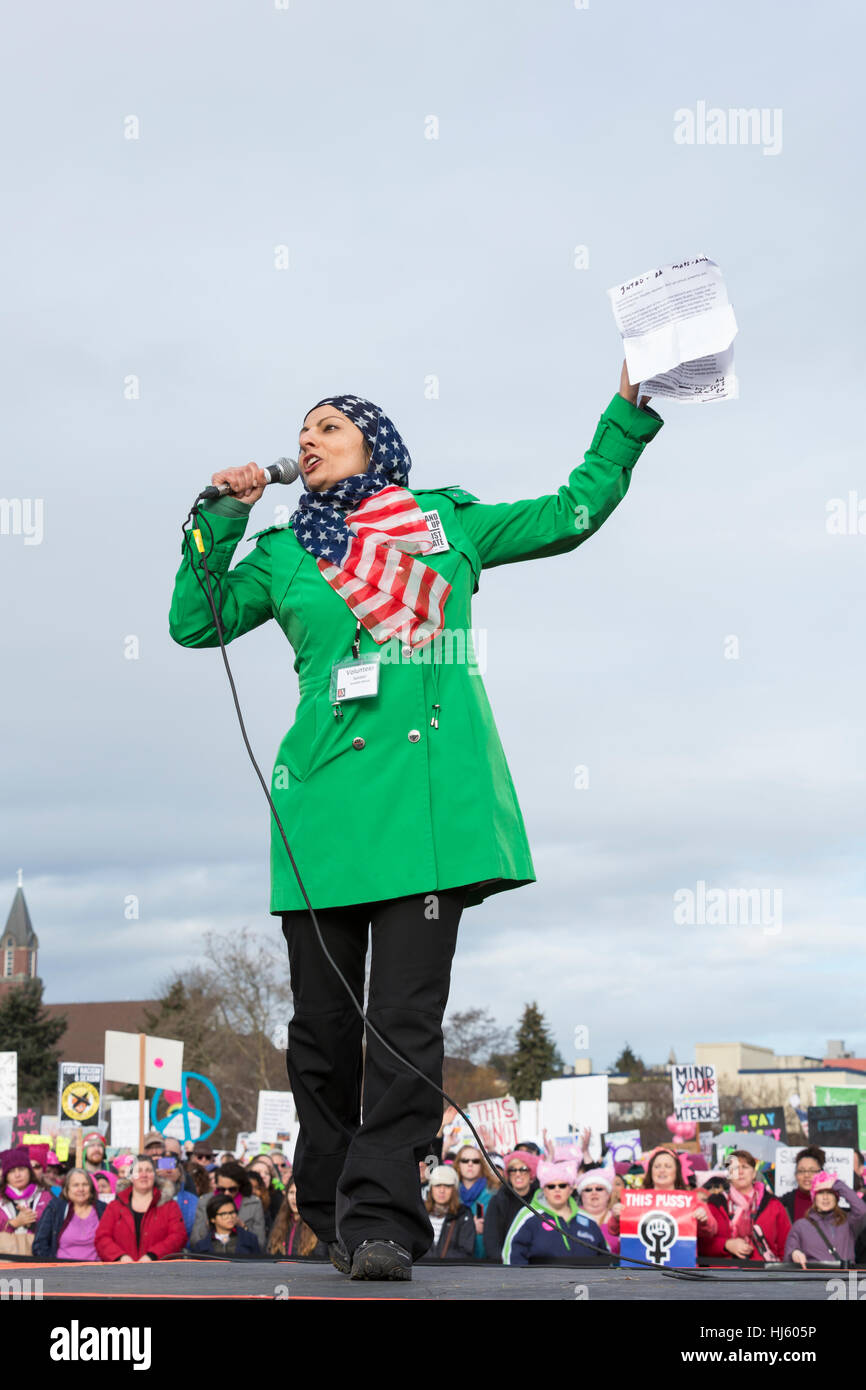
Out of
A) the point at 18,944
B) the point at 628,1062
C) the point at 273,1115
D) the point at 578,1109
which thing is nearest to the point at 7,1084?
the point at 273,1115

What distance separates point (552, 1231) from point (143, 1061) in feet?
27.1

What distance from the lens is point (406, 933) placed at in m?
3.71

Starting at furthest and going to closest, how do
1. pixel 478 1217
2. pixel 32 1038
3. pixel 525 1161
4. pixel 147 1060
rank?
pixel 32 1038
pixel 147 1060
pixel 478 1217
pixel 525 1161

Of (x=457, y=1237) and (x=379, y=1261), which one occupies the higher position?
(x=379, y=1261)

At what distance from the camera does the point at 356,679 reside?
3848 millimetres

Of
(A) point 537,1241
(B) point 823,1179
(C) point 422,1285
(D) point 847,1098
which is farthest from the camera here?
(D) point 847,1098

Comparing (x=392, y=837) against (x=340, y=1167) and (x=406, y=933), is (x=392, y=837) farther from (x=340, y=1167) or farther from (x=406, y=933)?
(x=340, y=1167)

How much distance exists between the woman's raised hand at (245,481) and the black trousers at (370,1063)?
1.13m

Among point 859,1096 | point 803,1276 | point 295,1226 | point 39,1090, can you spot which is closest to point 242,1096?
point 39,1090

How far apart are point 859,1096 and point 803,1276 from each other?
15726 mm

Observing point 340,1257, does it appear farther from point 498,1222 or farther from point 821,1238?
point 821,1238

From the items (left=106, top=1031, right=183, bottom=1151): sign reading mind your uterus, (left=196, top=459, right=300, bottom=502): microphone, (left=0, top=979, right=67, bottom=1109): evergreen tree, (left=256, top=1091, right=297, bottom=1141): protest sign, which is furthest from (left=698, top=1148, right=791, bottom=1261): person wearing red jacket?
(left=0, top=979, right=67, bottom=1109): evergreen tree

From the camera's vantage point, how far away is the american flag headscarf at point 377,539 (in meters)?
3.91

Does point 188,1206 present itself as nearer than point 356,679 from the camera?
No
